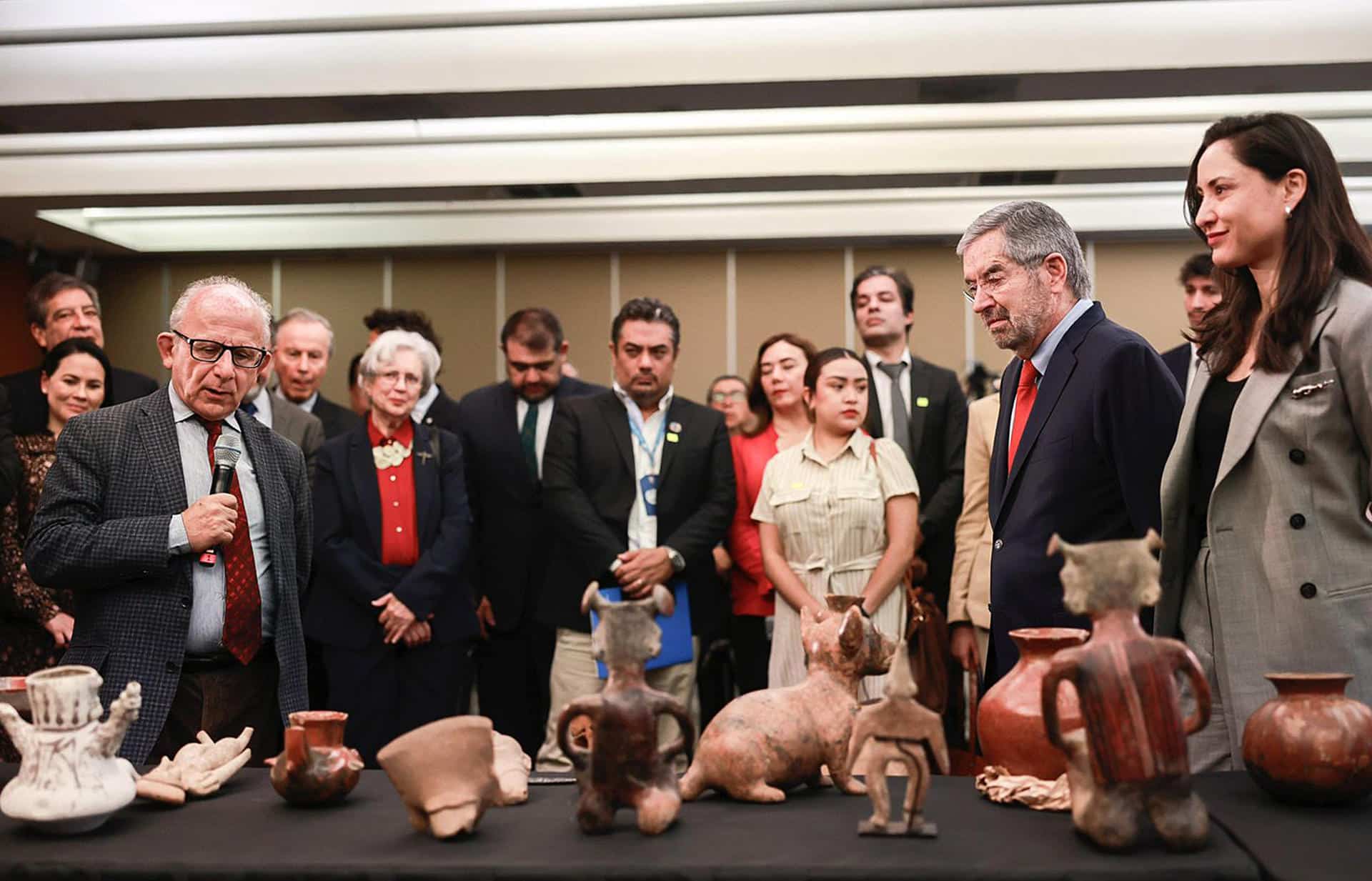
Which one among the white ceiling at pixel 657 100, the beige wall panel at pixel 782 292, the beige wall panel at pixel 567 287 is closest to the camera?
the white ceiling at pixel 657 100

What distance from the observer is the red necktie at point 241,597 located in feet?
7.82

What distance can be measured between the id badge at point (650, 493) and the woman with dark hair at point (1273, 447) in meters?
1.97

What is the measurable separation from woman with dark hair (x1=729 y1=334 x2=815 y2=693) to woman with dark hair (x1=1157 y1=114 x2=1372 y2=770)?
1.90 m

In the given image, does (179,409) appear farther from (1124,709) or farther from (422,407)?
(422,407)

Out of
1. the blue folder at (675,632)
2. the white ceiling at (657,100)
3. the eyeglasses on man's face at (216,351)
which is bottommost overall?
the blue folder at (675,632)

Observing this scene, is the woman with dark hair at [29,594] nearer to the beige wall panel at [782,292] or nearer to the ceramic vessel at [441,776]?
the ceramic vessel at [441,776]

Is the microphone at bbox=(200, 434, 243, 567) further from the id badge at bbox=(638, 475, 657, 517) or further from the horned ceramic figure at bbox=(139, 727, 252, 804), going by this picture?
the id badge at bbox=(638, 475, 657, 517)

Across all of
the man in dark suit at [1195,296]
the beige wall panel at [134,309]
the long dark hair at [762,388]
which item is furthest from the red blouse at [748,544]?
the beige wall panel at [134,309]

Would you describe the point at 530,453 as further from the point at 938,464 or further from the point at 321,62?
the point at 321,62

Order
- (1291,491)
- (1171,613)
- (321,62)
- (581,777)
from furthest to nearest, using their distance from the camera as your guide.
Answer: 1. (321,62)
2. (1171,613)
3. (1291,491)
4. (581,777)

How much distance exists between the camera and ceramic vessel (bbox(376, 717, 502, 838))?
146 cm

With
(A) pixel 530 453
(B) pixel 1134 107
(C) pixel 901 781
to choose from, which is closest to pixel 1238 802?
(C) pixel 901 781

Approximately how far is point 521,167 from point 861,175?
6.91 ft

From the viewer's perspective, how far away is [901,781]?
1.69 m
